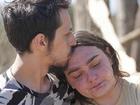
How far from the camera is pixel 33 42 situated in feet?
8.25

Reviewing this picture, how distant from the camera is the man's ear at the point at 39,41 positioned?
2506mm

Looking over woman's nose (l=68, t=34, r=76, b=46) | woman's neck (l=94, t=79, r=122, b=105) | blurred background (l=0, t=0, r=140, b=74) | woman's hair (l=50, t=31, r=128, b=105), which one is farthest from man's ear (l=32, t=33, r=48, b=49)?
blurred background (l=0, t=0, r=140, b=74)

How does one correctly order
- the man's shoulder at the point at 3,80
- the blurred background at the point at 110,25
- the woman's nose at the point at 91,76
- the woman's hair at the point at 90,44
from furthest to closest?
the blurred background at the point at 110,25, the woman's hair at the point at 90,44, the woman's nose at the point at 91,76, the man's shoulder at the point at 3,80

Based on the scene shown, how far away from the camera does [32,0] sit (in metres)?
2.48

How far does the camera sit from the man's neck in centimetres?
249

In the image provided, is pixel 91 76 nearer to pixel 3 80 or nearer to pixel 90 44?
pixel 90 44

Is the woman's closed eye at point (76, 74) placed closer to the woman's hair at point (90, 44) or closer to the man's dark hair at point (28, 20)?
the woman's hair at point (90, 44)

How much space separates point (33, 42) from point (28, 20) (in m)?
0.11

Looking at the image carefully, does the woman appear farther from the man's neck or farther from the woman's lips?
the man's neck

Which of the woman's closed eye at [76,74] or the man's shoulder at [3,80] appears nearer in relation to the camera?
the man's shoulder at [3,80]

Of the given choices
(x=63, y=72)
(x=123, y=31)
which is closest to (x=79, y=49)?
(x=63, y=72)

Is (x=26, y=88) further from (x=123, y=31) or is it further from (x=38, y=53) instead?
(x=123, y=31)

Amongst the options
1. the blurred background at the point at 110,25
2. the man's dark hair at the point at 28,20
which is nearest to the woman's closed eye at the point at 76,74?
the man's dark hair at the point at 28,20

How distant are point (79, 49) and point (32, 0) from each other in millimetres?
406
